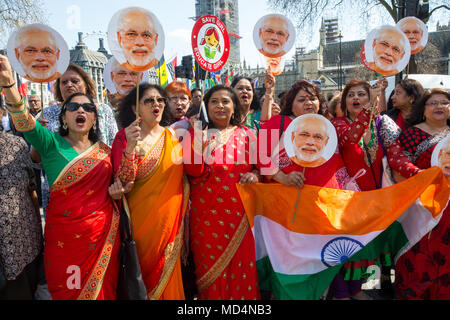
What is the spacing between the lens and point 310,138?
268 cm

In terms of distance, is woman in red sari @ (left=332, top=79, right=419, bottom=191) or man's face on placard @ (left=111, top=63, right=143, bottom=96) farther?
man's face on placard @ (left=111, top=63, right=143, bottom=96)

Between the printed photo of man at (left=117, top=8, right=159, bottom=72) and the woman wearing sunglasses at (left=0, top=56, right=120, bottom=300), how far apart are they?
47 centimetres

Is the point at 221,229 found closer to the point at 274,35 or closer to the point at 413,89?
the point at 274,35

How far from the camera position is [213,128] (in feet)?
9.46

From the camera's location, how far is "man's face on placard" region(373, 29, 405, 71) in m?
3.07

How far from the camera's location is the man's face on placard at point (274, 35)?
136 inches

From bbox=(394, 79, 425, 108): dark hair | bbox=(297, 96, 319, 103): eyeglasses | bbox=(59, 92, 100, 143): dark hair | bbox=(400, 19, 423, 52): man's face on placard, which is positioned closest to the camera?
bbox=(59, 92, 100, 143): dark hair

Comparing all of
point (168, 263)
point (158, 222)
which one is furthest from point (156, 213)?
point (168, 263)

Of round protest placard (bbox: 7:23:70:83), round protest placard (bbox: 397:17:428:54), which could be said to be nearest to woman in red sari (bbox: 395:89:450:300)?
round protest placard (bbox: 397:17:428:54)

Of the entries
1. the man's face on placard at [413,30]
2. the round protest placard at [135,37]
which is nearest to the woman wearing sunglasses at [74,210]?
the round protest placard at [135,37]

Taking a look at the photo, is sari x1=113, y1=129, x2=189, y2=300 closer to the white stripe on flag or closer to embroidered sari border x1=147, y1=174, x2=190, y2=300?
embroidered sari border x1=147, y1=174, x2=190, y2=300

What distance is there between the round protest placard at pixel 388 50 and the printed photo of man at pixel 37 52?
98.8 inches

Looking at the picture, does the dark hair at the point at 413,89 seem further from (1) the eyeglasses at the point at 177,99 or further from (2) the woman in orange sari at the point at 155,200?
(2) the woman in orange sari at the point at 155,200

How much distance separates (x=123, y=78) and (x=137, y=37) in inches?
43.2
